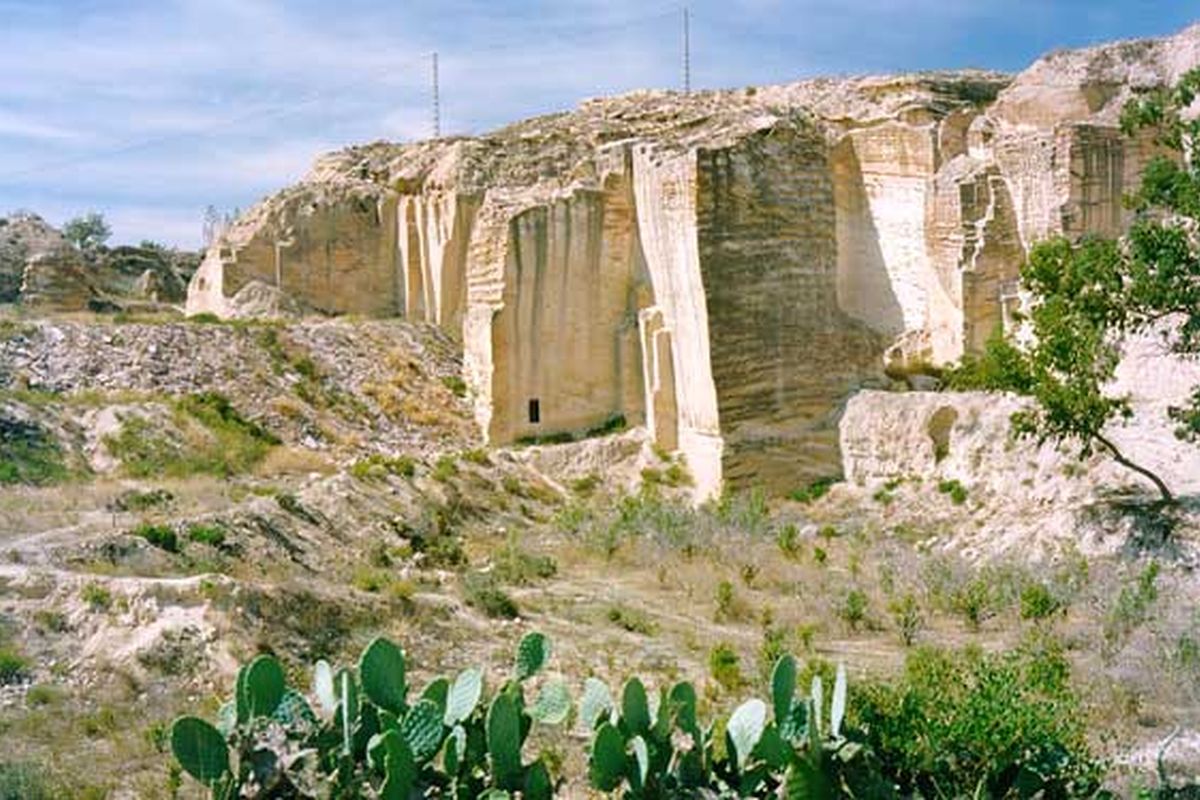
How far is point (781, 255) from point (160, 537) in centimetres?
1170

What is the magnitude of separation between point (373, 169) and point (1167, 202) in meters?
25.3

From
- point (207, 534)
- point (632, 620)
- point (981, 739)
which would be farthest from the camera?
point (207, 534)

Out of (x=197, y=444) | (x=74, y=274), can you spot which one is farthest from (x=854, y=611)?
(x=74, y=274)

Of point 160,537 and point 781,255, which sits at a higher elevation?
point 781,255

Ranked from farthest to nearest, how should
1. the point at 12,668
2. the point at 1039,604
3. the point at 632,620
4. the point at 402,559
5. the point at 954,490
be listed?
the point at 954,490
the point at 402,559
the point at 632,620
the point at 1039,604
the point at 12,668

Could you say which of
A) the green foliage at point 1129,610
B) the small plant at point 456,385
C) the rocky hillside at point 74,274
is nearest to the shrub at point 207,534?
the green foliage at point 1129,610

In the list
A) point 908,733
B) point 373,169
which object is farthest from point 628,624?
point 373,169

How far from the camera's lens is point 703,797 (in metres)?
8.27

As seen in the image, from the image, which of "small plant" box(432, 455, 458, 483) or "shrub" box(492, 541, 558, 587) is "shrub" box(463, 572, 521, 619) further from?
"small plant" box(432, 455, 458, 483)

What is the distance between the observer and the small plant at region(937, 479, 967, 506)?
20.0m

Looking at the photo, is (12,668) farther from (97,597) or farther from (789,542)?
(789,542)

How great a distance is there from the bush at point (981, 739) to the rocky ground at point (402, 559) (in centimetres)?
70

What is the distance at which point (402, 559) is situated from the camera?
19281 millimetres

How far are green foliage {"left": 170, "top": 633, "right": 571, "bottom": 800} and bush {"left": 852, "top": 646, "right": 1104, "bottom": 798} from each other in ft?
7.77
